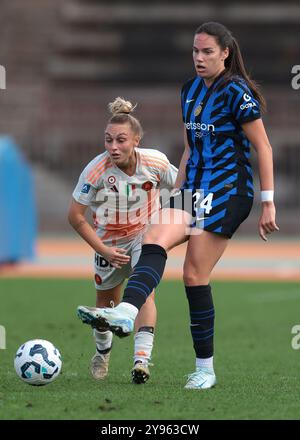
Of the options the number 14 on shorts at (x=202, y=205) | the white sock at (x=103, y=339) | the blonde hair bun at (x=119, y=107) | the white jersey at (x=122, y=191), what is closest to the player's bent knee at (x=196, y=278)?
the number 14 on shorts at (x=202, y=205)

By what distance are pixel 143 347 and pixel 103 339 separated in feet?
1.64

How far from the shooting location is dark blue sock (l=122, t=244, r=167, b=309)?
611cm

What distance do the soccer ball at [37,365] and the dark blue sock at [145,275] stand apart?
66 centimetres

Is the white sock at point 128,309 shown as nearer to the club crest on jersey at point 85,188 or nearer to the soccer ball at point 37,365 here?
the soccer ball at point 37,365

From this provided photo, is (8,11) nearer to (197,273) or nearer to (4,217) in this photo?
(4,217)

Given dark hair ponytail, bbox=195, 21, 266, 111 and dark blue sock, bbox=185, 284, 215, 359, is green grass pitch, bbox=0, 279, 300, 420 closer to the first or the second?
dark blue sock, bbox=185, 284, 215, 359

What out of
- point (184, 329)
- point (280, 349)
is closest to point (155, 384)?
point (280, 349)

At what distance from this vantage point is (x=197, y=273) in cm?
642

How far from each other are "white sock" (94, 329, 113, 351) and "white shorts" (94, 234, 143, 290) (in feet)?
0.95

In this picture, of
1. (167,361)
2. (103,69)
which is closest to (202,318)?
(167,361)

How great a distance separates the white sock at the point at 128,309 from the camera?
5.89 m

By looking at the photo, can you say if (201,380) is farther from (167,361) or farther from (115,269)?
(167,361)

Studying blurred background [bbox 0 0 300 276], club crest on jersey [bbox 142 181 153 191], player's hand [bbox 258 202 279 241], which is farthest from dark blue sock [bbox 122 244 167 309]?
blurred background [bbox 0 0 300 276]
